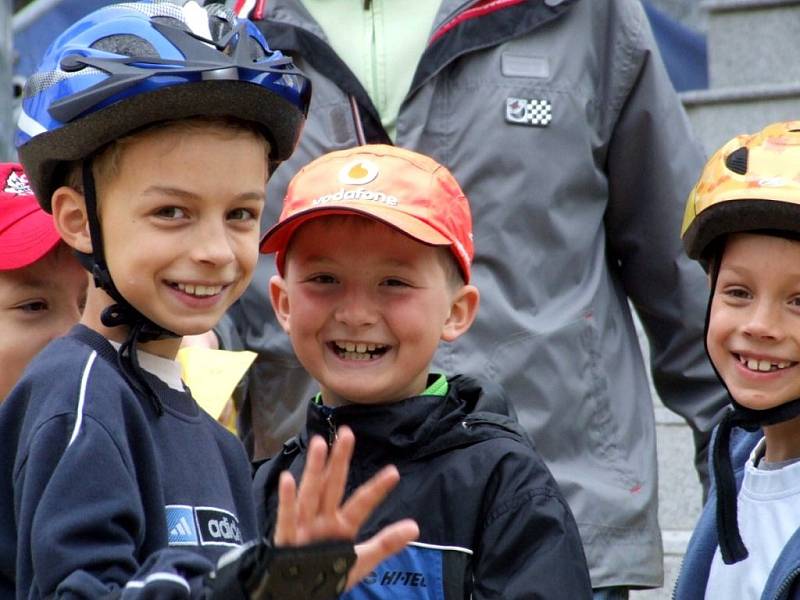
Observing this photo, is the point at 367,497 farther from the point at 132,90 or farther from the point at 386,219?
the point at 386,219

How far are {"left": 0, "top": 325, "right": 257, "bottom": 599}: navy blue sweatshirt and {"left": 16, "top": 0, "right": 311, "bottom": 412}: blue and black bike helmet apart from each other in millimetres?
100

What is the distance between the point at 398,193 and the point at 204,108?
686mm

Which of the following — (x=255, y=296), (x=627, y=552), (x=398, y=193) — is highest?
(x=398, y=193)

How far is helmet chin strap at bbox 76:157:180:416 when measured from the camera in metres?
3.21

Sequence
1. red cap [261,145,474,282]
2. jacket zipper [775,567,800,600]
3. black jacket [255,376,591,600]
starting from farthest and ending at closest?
1. red cap [261,145,474,282]
2. jacket zipper [775,567,800,600]
3. black jacket [255,376,591,600]

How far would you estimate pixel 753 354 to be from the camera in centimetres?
401

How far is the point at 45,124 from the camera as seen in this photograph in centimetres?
328

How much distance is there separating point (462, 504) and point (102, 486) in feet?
3.08

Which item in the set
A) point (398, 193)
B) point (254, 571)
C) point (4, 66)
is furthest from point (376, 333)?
point (4, 66)

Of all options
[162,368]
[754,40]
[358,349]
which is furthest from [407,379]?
[754,40]

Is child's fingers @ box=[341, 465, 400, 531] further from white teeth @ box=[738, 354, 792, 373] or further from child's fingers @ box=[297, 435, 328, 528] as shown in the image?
white teeth @ box=[738, 354, 792, 373]

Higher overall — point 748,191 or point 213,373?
point 748,191

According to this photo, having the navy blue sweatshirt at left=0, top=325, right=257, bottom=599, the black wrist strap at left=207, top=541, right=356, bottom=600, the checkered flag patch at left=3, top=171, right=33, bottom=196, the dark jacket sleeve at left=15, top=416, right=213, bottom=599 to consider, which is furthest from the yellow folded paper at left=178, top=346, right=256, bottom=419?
the black wrist strap at left=207, top=541, right=356, bottom=600

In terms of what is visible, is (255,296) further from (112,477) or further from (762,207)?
(112,477)
